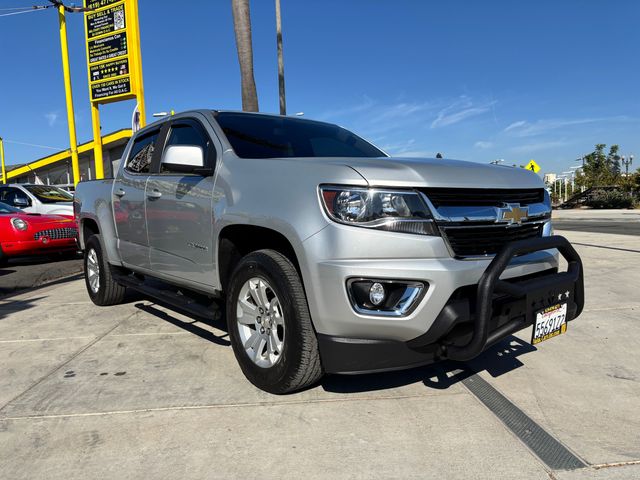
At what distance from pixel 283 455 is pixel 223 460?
29 cm

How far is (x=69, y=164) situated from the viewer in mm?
34062

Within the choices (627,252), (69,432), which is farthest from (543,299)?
(627,252)

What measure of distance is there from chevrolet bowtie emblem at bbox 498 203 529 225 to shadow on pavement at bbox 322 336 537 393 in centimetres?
115

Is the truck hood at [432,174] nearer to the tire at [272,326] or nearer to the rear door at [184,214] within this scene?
the tire at [272,326]

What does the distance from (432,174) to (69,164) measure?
3646cm

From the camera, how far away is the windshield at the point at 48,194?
1148 cm

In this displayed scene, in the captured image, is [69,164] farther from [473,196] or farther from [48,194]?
[473,196]

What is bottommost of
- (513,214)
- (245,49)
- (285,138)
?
(513,214)

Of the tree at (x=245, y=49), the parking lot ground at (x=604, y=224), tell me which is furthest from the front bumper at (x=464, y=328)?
the parking lot ground at (x=604, y=224)

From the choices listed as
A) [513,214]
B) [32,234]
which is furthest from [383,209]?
[32,234]

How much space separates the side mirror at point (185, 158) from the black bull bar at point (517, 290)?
6.54 ft

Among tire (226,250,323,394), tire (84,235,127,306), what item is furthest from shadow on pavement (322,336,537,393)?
tire (84,235,127,306)

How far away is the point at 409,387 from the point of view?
321 centimetres

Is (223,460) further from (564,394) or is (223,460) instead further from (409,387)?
(564,394)
